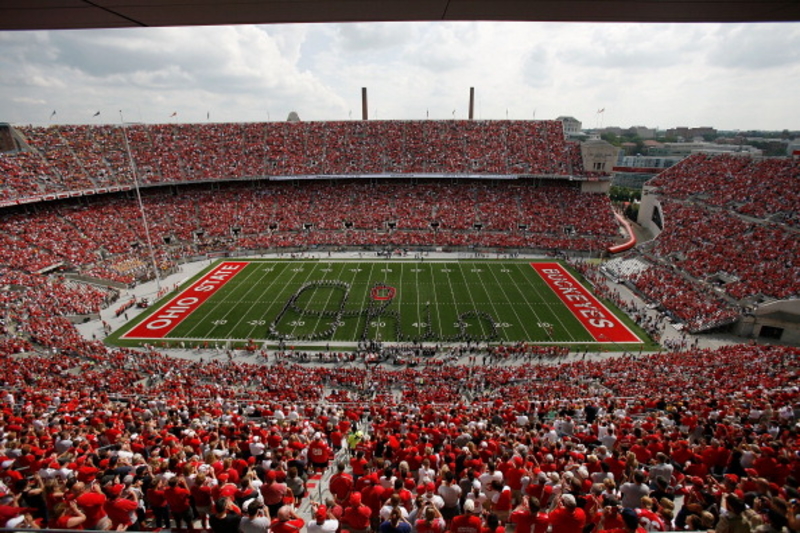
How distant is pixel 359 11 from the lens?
3822 mm

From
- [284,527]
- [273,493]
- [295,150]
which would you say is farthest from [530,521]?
[295,150]

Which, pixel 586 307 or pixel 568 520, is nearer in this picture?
pixel 568 520

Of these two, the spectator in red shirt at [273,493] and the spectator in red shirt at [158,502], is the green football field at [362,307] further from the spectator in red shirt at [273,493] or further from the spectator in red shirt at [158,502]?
the spectator in red shirt at [273,493]

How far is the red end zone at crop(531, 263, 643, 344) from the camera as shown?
86.9ft

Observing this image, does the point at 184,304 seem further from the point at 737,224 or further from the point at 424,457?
the point at 737,224

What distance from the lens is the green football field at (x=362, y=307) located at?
26484 millimetres

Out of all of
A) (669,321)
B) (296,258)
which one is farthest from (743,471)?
(296,258)

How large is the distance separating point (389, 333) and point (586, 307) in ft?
47.1

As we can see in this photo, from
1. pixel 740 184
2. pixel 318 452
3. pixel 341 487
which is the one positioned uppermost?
pixel 740 184

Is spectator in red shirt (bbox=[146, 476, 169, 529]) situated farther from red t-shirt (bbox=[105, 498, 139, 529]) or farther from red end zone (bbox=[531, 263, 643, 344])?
red end zone (bbox=[531, 263, 643, 344])

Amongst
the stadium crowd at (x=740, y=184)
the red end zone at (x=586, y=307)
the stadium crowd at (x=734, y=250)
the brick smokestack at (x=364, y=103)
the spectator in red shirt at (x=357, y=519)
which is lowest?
the red end zone at (x=586, y=307)

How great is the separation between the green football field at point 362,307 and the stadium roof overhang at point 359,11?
22.7 meters

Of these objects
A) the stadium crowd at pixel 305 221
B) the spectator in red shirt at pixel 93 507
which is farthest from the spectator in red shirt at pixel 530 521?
the stadium crowd at pixel 305 221

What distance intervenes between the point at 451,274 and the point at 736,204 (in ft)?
81.6
